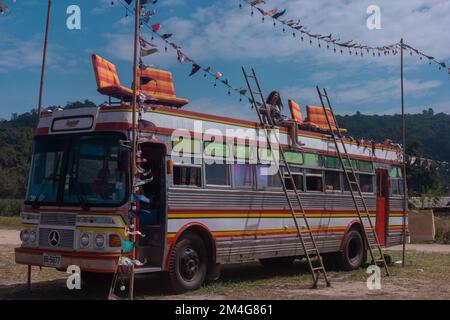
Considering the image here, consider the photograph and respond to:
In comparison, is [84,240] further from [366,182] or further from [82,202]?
[366,182]

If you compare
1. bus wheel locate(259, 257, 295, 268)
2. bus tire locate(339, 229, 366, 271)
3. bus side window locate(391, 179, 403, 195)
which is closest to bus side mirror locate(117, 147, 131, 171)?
bus wheel locate(259, 257, 295, 268)

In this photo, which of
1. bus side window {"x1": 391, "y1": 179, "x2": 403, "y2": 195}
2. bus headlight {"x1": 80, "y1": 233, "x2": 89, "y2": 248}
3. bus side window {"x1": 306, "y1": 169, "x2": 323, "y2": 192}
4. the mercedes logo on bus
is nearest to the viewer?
bus headlight {"x1": 80, "y1": 233, "x2": 89, "y2": 248}

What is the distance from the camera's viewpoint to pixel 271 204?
11914mm

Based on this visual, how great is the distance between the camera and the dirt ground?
33.2ft

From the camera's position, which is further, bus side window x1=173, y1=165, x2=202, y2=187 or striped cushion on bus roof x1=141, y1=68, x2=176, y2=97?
striped cushion on bus roof x1=141, y1=68, x2=176, y2=97

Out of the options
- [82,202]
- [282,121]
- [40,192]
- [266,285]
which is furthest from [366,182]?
[40,192]

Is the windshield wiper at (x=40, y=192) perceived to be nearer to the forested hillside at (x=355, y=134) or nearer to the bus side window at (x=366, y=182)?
the bus side window at (x=366, y=182)

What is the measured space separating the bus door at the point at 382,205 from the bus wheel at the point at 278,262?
2548mm

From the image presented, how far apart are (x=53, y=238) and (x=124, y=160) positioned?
5.76 feet

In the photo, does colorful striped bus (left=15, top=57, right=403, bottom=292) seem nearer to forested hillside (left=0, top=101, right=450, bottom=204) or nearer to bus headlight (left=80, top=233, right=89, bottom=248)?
bus headlight (left=80, top=233, right=89, bottom=248)

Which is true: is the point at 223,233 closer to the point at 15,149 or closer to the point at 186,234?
the point at 186,234

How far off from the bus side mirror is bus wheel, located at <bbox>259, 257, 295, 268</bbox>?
5973 mm

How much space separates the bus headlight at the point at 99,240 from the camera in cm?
895

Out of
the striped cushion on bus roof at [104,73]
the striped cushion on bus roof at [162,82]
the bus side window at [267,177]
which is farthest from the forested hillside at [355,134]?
the striped cushion on bus roof at [104,73]
